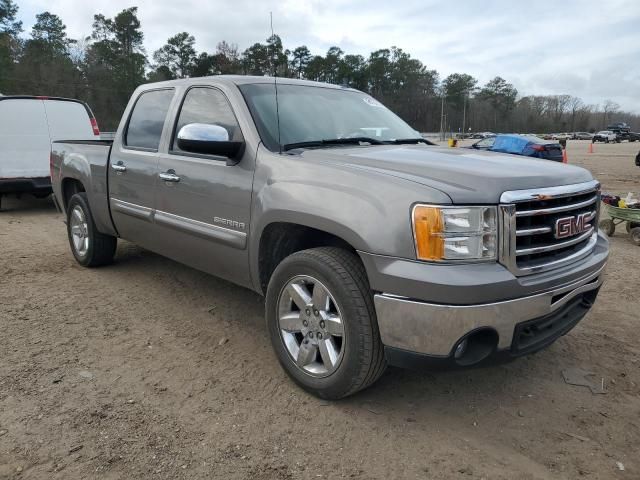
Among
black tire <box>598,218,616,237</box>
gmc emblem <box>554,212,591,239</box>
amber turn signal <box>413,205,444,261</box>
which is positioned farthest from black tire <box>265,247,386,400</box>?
black tire <box>598,218,616,237</box>

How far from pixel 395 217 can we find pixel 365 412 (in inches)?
44.8

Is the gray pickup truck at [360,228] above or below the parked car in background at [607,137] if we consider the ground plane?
above

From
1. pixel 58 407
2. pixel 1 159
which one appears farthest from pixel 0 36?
pixel 58 407

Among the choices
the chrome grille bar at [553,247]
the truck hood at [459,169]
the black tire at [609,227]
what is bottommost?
the black tire at [609,227]

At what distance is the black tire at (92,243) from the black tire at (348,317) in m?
3.14

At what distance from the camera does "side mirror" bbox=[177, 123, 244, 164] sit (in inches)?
125

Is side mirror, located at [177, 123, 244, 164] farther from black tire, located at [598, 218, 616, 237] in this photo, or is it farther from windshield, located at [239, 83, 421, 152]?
black tire, located at [598, 218, 616, 237]

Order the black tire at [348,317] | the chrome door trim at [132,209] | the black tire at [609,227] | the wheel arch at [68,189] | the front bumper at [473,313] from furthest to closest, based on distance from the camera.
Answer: the black tire at [609,227] → the wheel arch at [68,189] → the chrome door trim at [132,209] → the black tire at [348,317] → the front bumper at [473,313]

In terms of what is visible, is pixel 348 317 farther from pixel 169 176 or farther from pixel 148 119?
pixel 148 119

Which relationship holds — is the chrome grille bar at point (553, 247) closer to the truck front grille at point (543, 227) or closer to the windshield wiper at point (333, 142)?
the truck front grille at point (543, 227)

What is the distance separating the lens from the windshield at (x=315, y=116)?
3.43 m

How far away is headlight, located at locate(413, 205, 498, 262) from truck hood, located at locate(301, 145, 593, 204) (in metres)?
0.07

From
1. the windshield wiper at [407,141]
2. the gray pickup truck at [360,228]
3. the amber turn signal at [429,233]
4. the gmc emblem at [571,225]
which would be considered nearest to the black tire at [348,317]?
the gray pickup truck at [360,228]

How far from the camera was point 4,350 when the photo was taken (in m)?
3.54
